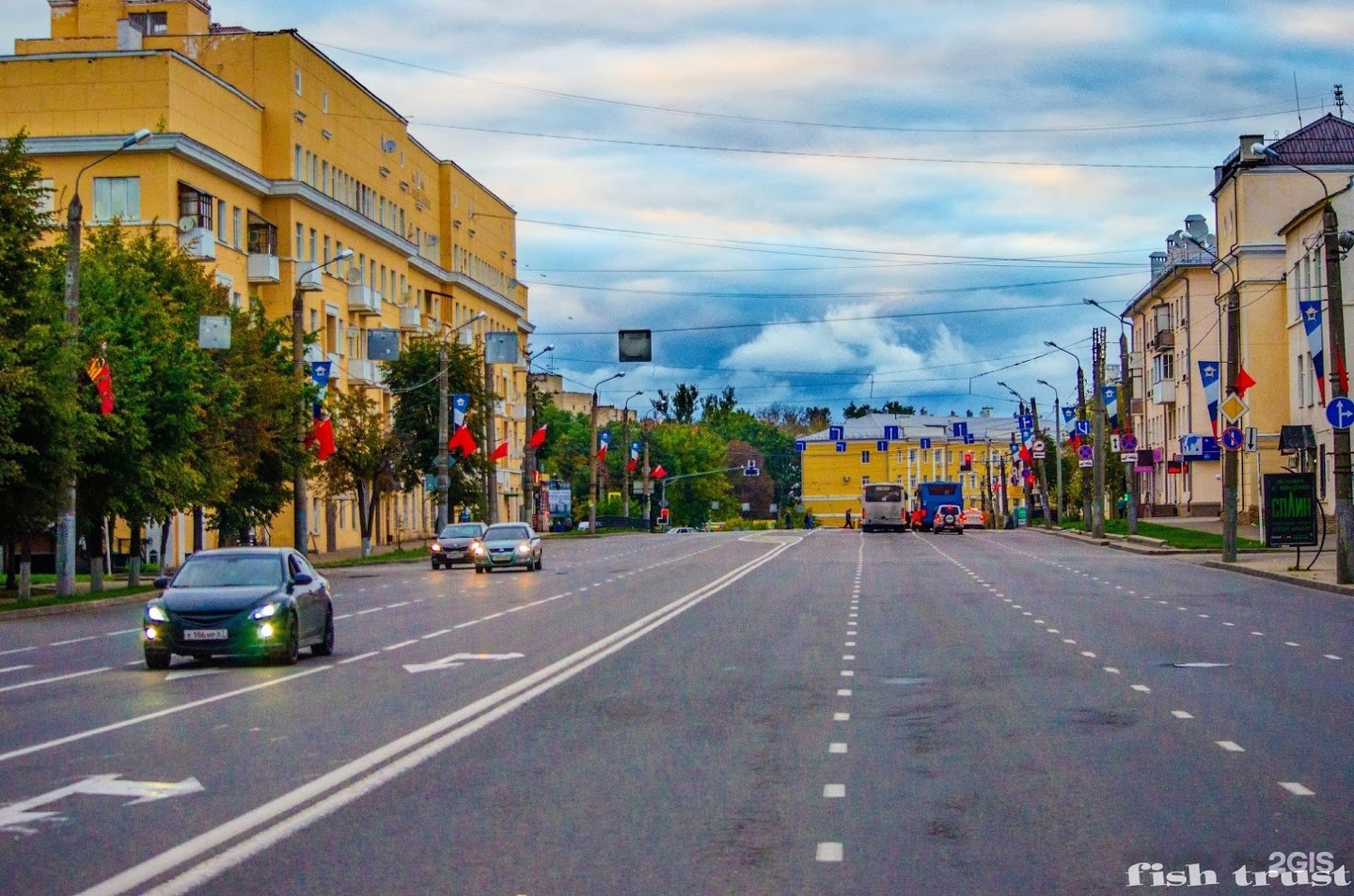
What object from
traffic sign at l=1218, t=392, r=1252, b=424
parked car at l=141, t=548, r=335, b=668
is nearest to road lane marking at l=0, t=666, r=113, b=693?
parked car at l=141, t=548, r=335, b=668

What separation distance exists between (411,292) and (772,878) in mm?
92000

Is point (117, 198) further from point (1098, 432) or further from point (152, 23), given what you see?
point (1098, 432)

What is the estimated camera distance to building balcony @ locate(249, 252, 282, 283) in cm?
7225

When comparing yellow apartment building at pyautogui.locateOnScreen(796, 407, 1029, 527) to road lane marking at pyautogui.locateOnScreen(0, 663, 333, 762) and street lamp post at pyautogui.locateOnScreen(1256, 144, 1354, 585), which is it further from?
road lane marking at pyautogui.locateOnScreen(0, 663, 333, 762)

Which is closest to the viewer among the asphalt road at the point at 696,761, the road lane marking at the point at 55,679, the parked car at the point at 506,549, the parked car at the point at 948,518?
the asphalt road at the point at 696,761

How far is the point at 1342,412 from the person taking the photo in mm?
36375

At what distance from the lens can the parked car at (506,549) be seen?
51.8 meters

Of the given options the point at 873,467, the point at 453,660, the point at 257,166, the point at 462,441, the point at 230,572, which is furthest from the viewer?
the point at 873,467

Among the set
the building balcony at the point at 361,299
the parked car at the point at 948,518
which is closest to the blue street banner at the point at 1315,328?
the building balcony at the point at 361,299

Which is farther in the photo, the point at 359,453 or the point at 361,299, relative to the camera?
the point at 361,299

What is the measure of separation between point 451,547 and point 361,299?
96.7 ft

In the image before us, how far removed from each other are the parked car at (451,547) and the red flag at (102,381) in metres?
20.1

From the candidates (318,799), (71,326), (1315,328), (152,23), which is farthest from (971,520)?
(318,799)

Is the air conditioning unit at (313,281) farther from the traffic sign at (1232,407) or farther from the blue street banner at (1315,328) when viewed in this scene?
the blue street banner at (1315,328)
